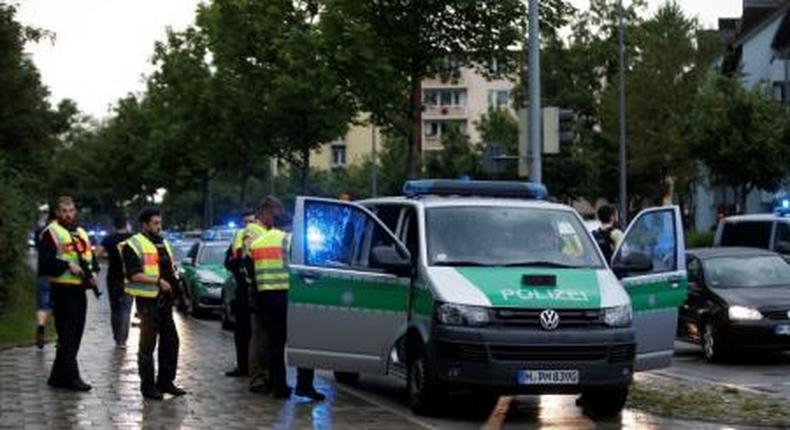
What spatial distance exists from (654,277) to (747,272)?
6139mm

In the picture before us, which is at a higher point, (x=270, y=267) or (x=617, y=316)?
(x=270, y=267)

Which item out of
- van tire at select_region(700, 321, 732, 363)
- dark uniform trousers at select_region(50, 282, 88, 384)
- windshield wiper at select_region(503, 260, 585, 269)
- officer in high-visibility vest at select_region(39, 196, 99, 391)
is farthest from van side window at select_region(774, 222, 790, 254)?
dark uniform trousers at select_region(50, 282, 88, 384)

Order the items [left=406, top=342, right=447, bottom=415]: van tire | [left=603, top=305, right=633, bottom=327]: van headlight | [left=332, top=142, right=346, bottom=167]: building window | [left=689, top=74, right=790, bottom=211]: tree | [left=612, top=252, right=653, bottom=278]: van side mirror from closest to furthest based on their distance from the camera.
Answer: [left=603, top=305, right=633, bottom=327]: van headlight
[left=406, top=342, right=447, bottom=415]: van tire
[left=612, top=252, right=653, bottom=278]: van side mirror
[left=689, top=74, right=790, bottom=211]: tree
[left=332, top=142, right=346, bottom=167]: building window

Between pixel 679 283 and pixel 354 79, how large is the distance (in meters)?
15.0

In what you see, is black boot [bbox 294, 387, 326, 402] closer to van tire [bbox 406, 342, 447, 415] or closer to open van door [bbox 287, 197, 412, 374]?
open van door [bbox 287, 197, 412, 374]

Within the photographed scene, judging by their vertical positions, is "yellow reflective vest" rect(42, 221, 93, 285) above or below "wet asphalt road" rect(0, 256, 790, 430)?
above

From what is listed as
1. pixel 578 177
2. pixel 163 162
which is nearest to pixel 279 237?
pixel 163 162

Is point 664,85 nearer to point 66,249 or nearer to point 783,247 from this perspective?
point 783,247

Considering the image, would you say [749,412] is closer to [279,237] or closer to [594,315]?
[594,315]

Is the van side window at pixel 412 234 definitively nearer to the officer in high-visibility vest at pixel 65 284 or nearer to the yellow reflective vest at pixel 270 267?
the yellow reflective vest at pixel 270 267

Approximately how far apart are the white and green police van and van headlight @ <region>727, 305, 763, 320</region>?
4.23 meters

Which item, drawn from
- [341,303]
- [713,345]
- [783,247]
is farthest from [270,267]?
[783,247]

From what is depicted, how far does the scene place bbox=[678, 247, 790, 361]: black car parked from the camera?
53.2 ft

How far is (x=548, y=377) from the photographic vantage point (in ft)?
34.9
